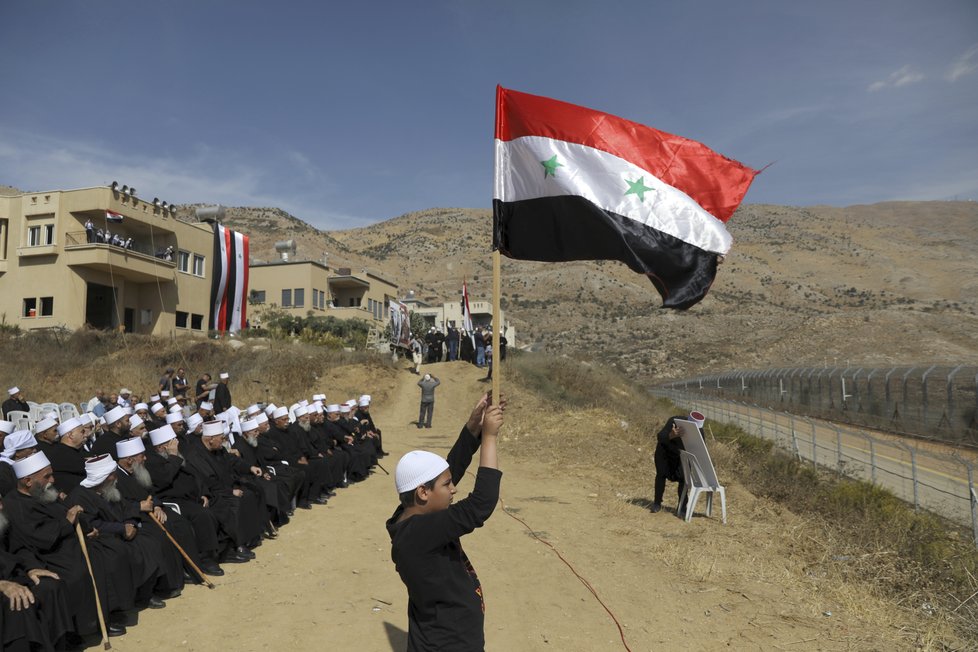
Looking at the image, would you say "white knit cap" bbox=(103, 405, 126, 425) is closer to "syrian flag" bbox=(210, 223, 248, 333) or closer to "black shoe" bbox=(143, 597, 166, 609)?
"black shoe" bbox=(143, 597, 166, 609)

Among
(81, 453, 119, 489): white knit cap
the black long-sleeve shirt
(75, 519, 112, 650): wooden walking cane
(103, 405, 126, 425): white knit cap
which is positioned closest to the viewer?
the black long-sleeve shirt

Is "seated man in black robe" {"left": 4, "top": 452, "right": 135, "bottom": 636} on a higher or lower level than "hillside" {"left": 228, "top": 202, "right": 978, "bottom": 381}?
lower

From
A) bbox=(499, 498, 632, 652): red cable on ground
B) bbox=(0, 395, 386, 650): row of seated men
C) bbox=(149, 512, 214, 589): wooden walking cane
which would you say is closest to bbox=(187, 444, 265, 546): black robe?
bbox=(0, 395, 386, 650): row of seated men

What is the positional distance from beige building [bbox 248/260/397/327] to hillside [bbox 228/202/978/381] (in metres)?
15.8

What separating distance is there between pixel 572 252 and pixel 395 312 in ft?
79.2

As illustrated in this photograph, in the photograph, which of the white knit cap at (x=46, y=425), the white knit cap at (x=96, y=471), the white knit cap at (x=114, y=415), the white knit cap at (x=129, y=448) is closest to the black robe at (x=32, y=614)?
the white knit cap at (x=96, y=471)

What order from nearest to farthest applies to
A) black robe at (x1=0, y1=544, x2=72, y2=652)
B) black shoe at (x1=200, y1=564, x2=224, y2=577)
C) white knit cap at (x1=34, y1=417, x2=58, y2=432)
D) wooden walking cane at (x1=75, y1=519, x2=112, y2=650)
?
black robe at (x1=0, y1=544, x2=72, y2=652), wooden walking cane at (x1=75, y1=519, x2=112, y2=650), black shoe at (x1=200, y1=564, x2=224, y2=577), white knit cap at (x1=34, y1=417, x2=58, y2=432)

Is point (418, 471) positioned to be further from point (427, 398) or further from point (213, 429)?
point (427, 398)

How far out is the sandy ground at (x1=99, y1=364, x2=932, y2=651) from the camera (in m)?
5.65

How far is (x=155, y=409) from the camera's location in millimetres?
12625

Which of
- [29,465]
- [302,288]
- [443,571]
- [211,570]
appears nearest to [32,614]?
[29,465]

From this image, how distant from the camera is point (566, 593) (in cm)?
688

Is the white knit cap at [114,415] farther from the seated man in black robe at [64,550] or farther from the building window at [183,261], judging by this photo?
the building window at [183,261]

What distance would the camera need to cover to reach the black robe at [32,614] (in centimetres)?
468
